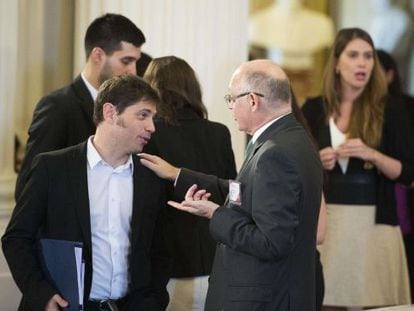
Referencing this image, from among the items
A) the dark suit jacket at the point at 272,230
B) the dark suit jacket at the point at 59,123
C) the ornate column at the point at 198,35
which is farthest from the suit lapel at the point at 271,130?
the ornate column at the point at 198,35

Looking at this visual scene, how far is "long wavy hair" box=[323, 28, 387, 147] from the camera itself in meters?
4.84

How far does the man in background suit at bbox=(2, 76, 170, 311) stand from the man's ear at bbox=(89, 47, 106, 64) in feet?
2.81

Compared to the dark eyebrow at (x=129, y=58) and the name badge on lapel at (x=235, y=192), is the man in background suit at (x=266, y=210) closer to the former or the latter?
the name badge on lapel at (x=235, y=192)

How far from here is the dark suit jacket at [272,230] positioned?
295cm

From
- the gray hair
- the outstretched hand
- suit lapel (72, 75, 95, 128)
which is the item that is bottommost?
the outstretched hand

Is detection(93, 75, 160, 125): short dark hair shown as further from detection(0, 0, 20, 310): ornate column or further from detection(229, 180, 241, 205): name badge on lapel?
detection(0, 0, 20, 310): ornate column

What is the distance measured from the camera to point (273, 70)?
3115 millimetres

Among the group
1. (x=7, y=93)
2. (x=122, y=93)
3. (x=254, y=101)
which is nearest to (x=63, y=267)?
(x=122, y=93)

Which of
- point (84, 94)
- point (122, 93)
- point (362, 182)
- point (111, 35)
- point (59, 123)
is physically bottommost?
point (362, 182)

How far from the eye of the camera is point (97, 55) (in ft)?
13.8

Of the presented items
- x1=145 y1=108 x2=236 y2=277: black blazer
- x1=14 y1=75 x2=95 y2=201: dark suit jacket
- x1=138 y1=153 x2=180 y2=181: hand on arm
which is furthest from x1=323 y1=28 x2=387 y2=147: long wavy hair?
x1=138 y1=153 x2=180 y2=181: hand on arm

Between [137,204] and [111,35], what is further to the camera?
[111,35]

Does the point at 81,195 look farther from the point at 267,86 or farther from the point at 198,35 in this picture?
the point at 198,35

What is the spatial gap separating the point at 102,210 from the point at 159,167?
28 cm
